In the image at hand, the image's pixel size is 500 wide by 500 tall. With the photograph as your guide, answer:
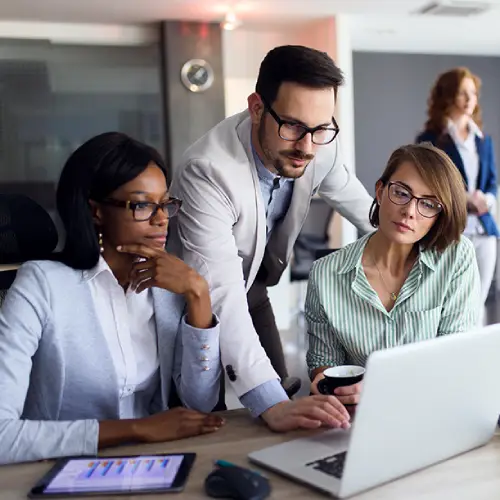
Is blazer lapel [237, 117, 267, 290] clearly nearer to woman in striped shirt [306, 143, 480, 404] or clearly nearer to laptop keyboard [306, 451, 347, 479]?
woman in striped shirt [306, 143, 480, 404]

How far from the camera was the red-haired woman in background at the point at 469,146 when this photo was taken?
351 cm

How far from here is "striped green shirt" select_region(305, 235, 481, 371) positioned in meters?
1.66

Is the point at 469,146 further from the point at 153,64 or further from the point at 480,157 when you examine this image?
the point at 153,64

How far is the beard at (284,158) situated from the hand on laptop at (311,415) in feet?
2.11

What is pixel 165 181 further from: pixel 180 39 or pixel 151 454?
pixel 180 39

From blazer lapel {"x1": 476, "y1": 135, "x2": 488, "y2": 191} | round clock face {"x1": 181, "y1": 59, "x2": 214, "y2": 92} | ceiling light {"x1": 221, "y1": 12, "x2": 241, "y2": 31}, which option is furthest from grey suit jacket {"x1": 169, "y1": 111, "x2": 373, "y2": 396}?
round clock face {"x1": 181, "y1": 59, "x2": 214, "y2": 92}

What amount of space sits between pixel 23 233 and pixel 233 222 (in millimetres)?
536

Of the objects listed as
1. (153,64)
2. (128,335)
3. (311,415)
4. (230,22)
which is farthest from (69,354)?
(153,64)

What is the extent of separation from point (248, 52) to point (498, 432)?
5160 millimetres

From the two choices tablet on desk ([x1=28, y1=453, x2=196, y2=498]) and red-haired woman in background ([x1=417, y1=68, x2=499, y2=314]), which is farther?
red-haired woman in background ([x1=417, y1=68, x2=499, y2=314])

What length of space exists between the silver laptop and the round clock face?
15.7 ft

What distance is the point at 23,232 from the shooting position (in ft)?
5.19

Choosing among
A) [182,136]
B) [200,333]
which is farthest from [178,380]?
[182,136]

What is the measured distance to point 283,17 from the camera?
5516 mm
